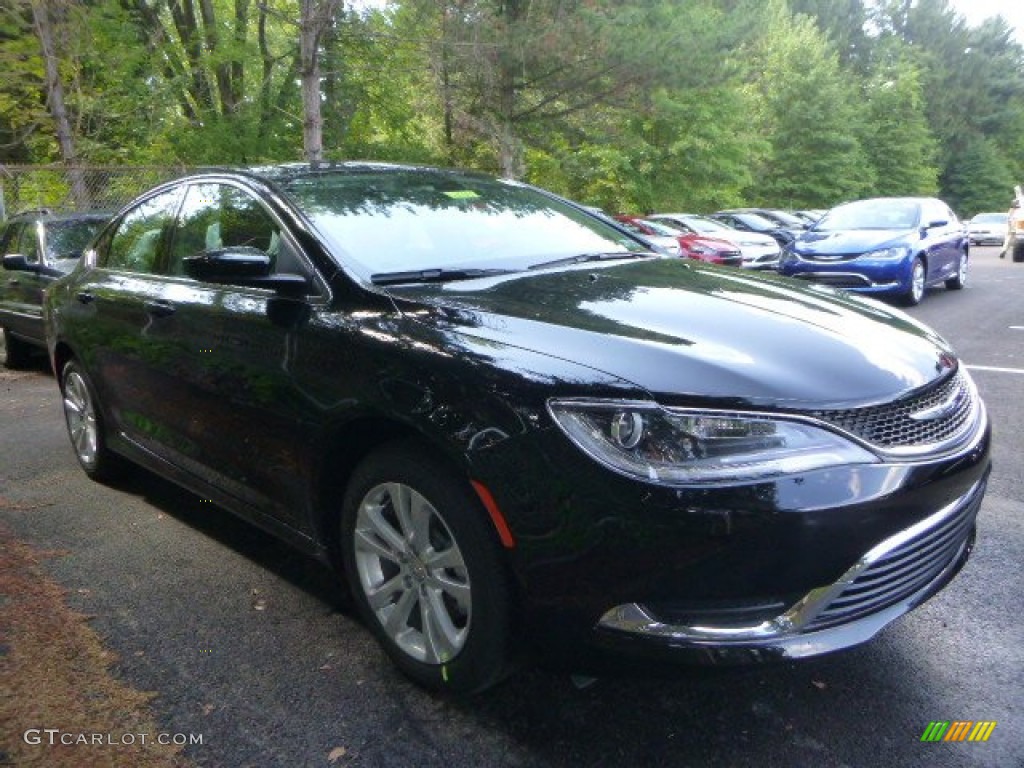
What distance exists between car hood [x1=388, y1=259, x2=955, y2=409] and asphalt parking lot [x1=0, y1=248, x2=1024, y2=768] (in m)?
A: 0.69

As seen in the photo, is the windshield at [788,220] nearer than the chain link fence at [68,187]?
No

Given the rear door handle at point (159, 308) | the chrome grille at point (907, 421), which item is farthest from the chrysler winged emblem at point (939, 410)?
the rear door handle at point (159, 308)

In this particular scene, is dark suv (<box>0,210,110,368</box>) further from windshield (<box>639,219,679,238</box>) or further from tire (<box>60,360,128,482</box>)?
windshield (<box>639,219,679,238</box>)

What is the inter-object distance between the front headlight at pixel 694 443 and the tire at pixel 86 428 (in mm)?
3260

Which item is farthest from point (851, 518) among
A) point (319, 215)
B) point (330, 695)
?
point (319, 215)

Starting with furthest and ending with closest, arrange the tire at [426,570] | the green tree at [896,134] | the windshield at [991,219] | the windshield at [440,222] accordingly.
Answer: the green tree at [896,134]
the windshield at [991,219]
the windshield at [440,222]
the tire at [426,570]

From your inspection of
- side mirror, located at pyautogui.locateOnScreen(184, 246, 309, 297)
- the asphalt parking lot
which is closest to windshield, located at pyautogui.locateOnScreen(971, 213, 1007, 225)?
the asphalt parking lot

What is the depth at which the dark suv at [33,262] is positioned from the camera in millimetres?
7785

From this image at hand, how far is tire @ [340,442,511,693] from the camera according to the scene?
7.62ft

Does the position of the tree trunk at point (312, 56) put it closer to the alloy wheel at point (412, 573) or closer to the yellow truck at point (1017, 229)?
the alloy wheel at point (412, 573)

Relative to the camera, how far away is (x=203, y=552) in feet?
12.4

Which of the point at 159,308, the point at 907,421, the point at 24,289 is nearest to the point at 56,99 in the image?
the point at 24,289

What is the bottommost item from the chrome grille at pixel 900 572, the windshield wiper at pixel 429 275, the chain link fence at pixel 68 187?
the chrome grille at pixel 900 572

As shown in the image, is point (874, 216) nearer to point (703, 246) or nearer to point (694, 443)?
point (703, 246)
